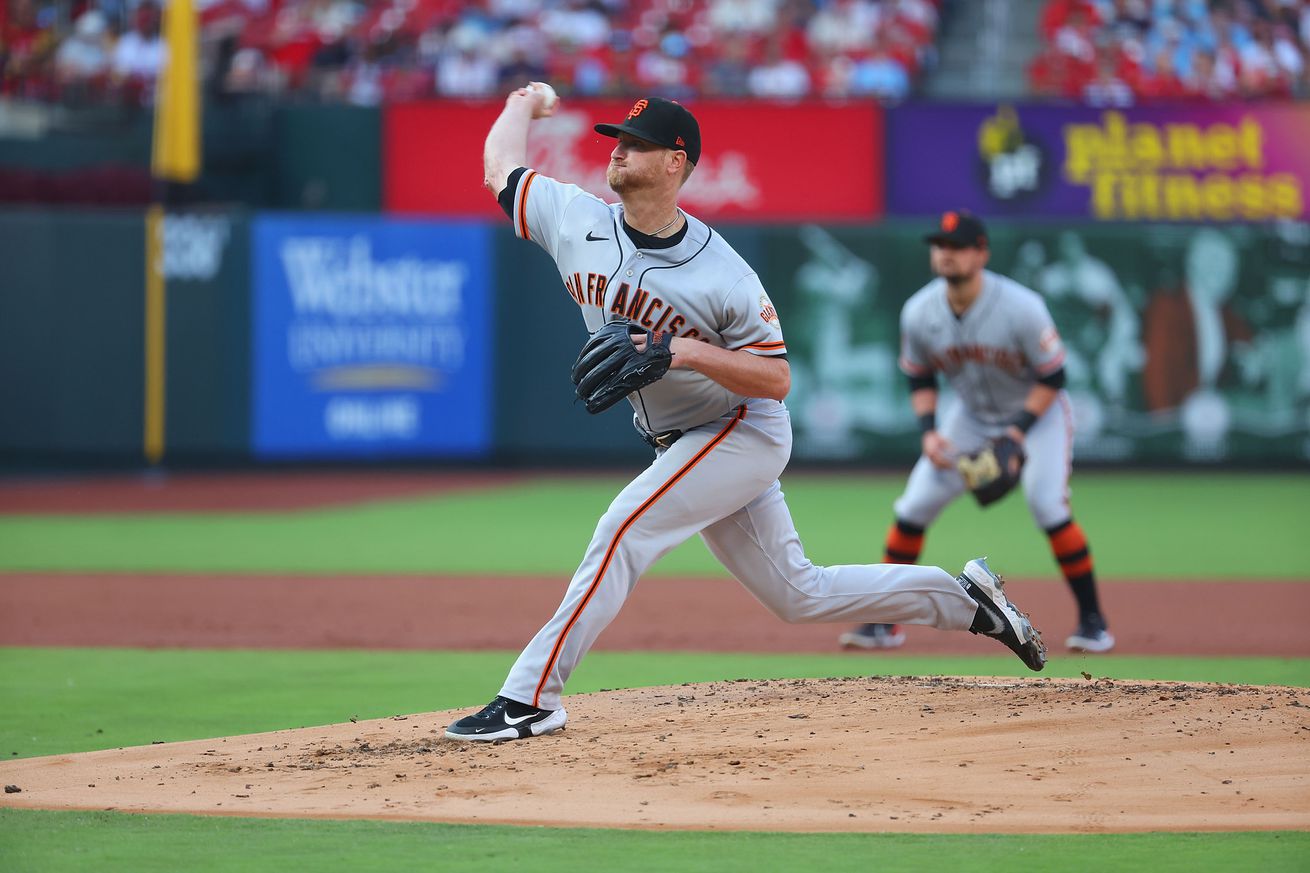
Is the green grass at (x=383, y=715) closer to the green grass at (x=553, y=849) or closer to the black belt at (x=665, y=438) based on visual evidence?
the green grass at (x=553, y=849)

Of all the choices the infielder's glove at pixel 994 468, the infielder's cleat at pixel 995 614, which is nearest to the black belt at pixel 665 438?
the infielder's cleat at pixel 995 614

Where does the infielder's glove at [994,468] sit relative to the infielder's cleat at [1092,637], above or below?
above

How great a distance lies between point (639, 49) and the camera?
2112cm

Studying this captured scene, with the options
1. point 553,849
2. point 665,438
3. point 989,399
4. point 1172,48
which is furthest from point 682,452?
point 1172,48

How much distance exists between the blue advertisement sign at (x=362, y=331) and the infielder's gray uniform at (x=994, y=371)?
986cm

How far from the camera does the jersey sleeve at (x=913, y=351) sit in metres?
9.02

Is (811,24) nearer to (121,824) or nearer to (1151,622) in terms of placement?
(1151,622)

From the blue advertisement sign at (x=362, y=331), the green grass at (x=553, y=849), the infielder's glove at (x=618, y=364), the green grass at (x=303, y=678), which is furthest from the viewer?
the blue advertisement sign at (x=362, y=331)

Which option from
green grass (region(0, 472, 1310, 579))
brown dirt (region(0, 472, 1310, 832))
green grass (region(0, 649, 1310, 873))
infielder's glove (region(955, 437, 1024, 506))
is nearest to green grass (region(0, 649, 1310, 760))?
green grass (region(0, 649, 1310, 873))

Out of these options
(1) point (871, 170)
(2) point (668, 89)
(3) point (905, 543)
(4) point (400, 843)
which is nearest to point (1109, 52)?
(1) point (871, 170)

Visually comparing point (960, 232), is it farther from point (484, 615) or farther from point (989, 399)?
point (484, 615)

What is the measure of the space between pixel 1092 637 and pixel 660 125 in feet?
13.0

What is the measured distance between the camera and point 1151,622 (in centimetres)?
954

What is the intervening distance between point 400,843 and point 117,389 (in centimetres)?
1417
